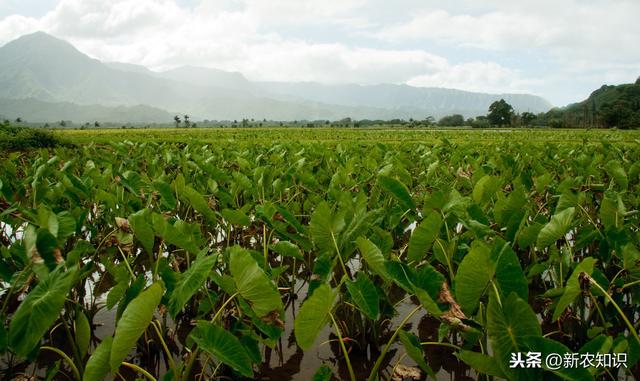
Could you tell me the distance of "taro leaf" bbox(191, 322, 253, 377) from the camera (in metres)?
1.16

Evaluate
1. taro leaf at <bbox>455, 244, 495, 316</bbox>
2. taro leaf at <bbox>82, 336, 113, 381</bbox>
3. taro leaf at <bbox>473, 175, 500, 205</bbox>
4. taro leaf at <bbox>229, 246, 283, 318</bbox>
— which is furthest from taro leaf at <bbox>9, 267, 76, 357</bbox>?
taro leaf at <bbox>473, 175, 500, 205</bbox>

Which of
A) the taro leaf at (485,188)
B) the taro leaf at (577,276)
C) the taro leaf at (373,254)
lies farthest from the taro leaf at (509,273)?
the taro leaf at (485,188)

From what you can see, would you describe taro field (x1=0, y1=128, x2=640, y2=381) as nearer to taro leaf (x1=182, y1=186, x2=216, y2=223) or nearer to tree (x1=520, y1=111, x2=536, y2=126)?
taro leaf (x1=182, y1=186, x2=216, y2=223)

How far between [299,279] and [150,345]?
1.09 meters

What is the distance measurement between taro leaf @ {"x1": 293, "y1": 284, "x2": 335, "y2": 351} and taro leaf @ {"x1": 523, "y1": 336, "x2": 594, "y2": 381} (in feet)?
1.60

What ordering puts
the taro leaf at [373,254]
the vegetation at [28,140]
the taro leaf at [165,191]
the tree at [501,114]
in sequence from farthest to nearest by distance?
1. the tree at [501,114]
2. the vegetation at [28,140]
3. the taro leaf at [165,191]
4. the taro leaf at [373,254]

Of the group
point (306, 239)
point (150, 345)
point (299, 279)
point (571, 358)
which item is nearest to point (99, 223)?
point (150, 345)

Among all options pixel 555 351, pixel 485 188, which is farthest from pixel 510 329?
pixel 485 188

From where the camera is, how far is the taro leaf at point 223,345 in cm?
116

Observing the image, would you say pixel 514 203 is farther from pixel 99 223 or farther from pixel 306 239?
pixel 99 223

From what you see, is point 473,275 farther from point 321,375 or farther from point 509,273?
point 321,375

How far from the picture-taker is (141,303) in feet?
3.40

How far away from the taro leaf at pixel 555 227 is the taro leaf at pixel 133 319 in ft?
4.50

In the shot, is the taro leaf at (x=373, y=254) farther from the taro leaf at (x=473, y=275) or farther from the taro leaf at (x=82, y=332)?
the taro leaf at (x=82, y=332)
